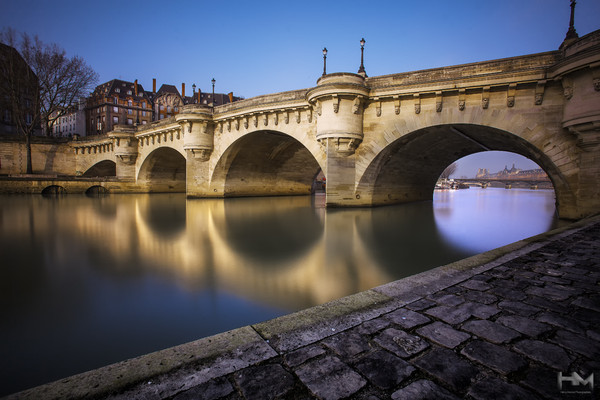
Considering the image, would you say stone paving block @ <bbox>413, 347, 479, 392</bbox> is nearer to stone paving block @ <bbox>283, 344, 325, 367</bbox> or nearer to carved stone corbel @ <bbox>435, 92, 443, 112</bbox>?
stone paving block @ <bbox>283, 344, 325, 367</bbox>

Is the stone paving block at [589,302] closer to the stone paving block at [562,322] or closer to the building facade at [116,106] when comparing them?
the stone paving block at [562,322]

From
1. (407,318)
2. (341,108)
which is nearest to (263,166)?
(341,108)

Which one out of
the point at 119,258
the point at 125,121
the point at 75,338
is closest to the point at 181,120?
the point at 119,258

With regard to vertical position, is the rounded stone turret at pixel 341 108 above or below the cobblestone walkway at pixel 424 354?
above

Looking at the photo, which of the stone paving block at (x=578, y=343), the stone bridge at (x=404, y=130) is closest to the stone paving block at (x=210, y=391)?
the stone paving block at (x=578, y=343)

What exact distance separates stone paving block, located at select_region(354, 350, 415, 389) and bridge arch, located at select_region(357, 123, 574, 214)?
1158 centimetres

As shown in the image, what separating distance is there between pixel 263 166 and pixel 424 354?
875 inches

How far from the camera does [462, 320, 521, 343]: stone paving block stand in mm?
1979

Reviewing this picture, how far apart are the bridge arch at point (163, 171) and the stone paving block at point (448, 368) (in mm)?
27752

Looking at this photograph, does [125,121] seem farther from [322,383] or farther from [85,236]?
[322,383]

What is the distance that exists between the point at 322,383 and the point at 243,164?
2134 cm

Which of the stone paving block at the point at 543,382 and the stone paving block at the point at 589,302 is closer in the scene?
the stone paving block at the point at 543,382

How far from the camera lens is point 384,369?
5.40 feet

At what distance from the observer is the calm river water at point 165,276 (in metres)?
2.85
